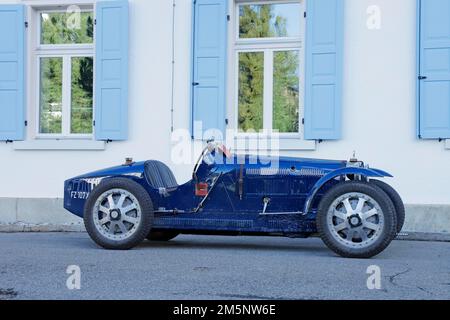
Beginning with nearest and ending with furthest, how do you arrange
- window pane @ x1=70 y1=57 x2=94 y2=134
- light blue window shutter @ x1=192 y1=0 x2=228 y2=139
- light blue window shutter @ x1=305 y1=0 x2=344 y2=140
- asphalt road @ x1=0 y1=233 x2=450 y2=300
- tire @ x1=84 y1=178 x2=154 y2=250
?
asphalt road @ x1=0 y1=233 x2=450 y2=300 → tire @ x1=84 y1=178 x2=154 y2=250 → light blue window shutter @ x1=305 y1=0 x2=344 y2=140 → light blue window shutter @ x1=192 y1=0 x2=228 y2=139 → window pane @ x1=70 y1=57 x2=94 y2=134

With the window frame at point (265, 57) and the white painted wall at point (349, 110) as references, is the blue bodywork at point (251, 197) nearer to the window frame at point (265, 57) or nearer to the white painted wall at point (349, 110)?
the white painted wall at point (349, 110)

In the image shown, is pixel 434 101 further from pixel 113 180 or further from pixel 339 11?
pixel 113 180

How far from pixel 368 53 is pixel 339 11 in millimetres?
705

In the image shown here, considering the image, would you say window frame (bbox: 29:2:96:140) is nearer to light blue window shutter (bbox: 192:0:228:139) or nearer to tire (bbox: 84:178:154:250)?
light blue window shutter (bbox: 192:0:228:139)

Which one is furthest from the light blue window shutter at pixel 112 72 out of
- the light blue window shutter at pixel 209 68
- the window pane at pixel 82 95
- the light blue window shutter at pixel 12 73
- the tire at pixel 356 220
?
the tire at pixel 356 220

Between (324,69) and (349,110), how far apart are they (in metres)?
0.67

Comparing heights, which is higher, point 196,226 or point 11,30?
point 11,30

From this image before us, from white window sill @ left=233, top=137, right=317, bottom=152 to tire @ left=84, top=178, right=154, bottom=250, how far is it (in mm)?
3027

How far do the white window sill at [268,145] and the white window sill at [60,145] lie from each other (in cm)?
207

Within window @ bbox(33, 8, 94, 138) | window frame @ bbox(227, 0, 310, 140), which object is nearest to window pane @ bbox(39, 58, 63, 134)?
window @ bbox(33, 8, 94, 138)

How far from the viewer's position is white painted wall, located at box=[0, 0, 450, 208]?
9.16m

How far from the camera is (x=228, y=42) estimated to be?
9.88 m

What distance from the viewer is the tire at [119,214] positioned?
686 centimetres
